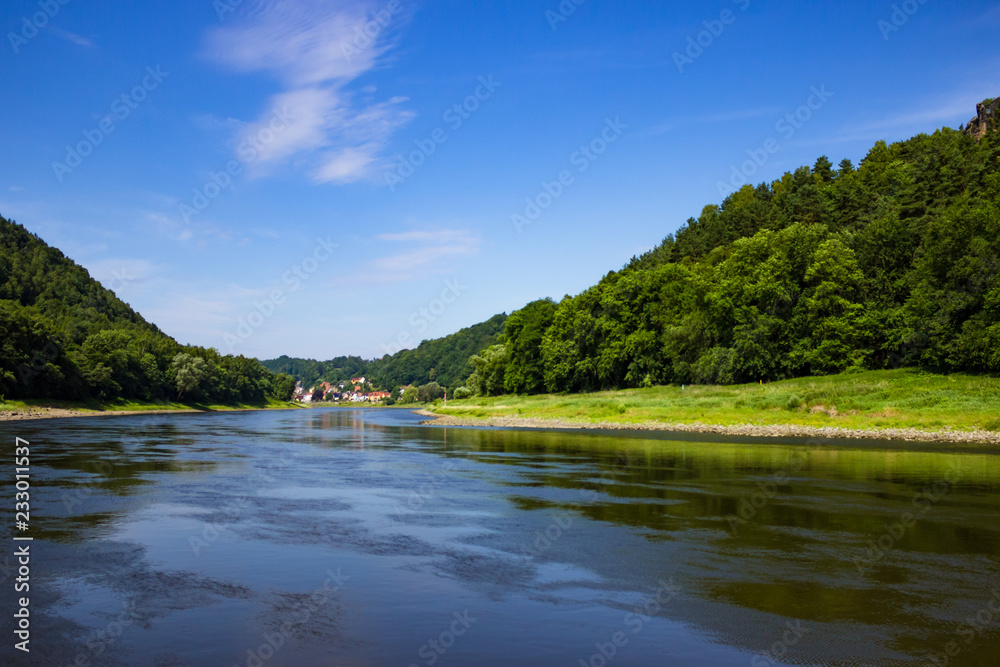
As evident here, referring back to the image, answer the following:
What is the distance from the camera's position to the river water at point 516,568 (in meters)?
9.40

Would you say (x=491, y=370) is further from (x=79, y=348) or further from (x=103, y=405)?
(x=79, y=348)

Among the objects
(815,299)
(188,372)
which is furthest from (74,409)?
(815,299)

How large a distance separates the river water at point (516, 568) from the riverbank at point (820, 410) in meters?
16.3

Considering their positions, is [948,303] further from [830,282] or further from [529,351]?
[529,351]

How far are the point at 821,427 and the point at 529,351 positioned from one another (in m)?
83.4

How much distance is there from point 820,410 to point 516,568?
152ft

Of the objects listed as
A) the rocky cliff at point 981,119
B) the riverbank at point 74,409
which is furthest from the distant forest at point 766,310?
the rocky cliff at point 981,119

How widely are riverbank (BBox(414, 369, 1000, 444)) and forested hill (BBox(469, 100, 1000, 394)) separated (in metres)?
5.66

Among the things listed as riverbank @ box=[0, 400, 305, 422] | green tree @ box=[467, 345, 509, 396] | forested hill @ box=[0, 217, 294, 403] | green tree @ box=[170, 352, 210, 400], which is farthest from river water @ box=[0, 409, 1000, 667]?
green tree @ box=[170, 352, 210, 400]

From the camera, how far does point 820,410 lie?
52625mm

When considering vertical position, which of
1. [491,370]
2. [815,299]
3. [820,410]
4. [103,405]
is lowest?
[820,410]

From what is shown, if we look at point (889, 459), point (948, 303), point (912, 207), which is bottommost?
point (889, 459)

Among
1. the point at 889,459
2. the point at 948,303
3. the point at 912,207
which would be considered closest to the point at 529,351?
the point at 912,207

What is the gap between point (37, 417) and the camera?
82.8m
